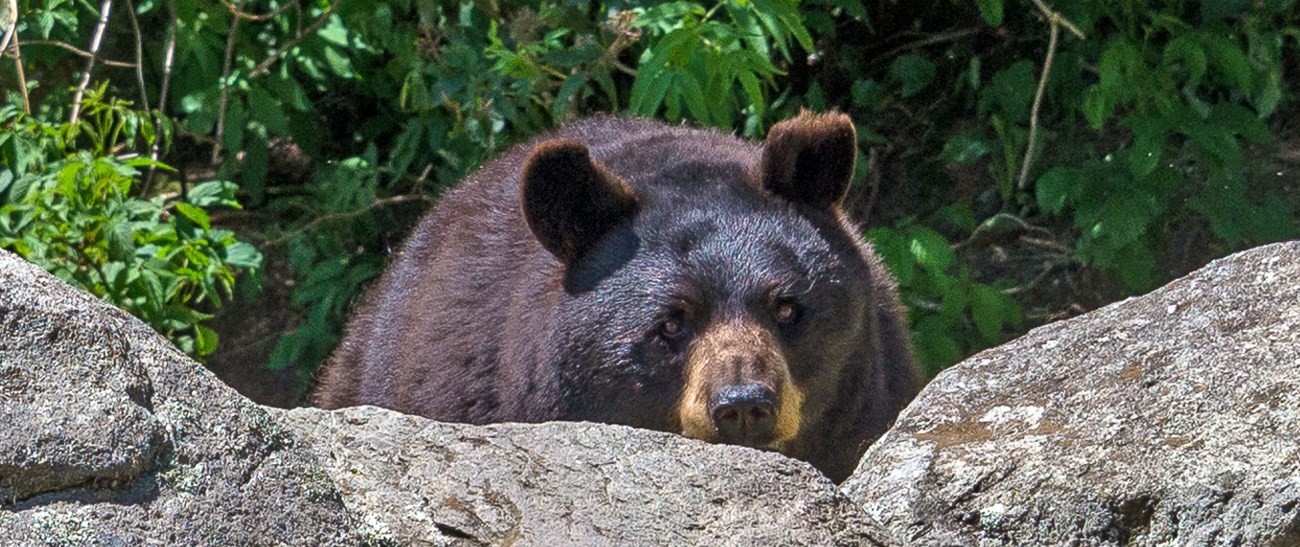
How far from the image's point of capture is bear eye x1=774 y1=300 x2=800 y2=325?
15.1 ft

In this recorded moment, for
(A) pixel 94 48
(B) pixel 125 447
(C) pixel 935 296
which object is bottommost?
(C) pixel 935 296

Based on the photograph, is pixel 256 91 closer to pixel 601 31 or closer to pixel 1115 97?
pixel 601 31

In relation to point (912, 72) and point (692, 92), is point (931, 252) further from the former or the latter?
point (692, 92)

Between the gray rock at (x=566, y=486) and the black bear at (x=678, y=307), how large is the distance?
128cm

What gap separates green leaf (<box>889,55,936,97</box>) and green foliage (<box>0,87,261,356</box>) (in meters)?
2.72

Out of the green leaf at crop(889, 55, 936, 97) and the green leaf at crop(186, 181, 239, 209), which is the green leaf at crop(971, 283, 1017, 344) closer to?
the green leaf at crop(889, 55, 936, 97)

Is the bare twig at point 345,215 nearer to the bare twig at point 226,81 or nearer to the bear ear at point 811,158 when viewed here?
the bare twig at point 226,81

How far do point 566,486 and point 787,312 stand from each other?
1.82 m

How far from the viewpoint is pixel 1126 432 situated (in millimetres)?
3113

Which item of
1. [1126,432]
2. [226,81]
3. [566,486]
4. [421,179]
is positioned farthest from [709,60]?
[566,486]

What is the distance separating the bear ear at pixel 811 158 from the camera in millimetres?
4746

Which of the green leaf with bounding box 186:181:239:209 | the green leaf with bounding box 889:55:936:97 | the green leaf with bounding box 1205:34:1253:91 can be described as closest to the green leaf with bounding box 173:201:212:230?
the green leaf with bounding box 186:181:239:209

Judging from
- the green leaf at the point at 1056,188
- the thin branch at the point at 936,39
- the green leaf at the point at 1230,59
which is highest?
the green leaf at the point at 1230,59

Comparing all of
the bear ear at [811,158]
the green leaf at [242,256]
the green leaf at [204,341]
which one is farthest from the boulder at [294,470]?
the green leaf at [242,256]
